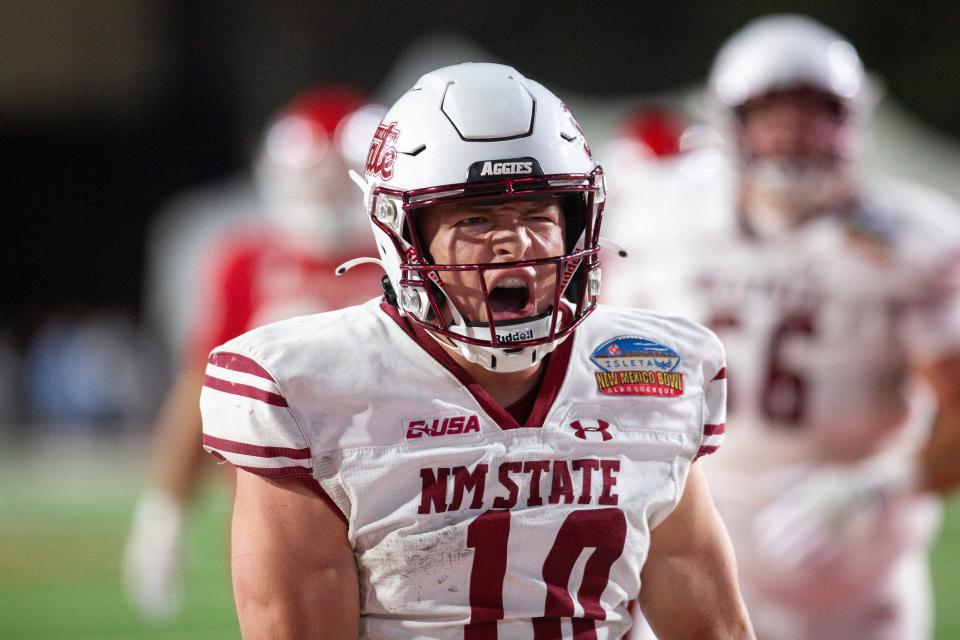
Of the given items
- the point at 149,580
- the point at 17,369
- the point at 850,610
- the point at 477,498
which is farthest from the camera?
the point at 17,369

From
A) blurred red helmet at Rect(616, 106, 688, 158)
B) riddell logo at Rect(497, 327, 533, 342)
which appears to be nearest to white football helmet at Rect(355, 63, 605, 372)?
riddell logo at Rect(497, 327, 533, 342)

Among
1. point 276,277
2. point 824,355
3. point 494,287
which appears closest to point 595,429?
point 494,287

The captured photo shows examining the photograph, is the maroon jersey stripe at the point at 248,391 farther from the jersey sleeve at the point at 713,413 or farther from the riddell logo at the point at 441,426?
the jersey sleeve at the point at 713,413


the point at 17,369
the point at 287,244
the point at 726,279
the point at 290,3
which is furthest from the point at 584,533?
the point at 290,3

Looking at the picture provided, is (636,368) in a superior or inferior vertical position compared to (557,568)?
superior

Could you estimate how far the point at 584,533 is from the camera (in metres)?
1.80

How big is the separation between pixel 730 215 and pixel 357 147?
145cm

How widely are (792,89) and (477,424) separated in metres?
1.87

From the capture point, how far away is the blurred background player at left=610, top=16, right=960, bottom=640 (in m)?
3.25

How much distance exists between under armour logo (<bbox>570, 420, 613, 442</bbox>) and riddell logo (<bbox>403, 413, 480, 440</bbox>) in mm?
136

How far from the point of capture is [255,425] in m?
1.71

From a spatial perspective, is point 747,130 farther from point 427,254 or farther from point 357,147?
point 427,254

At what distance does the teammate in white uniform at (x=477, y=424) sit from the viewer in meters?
1.74

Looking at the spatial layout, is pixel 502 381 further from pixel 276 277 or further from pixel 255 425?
pixel 276 277
